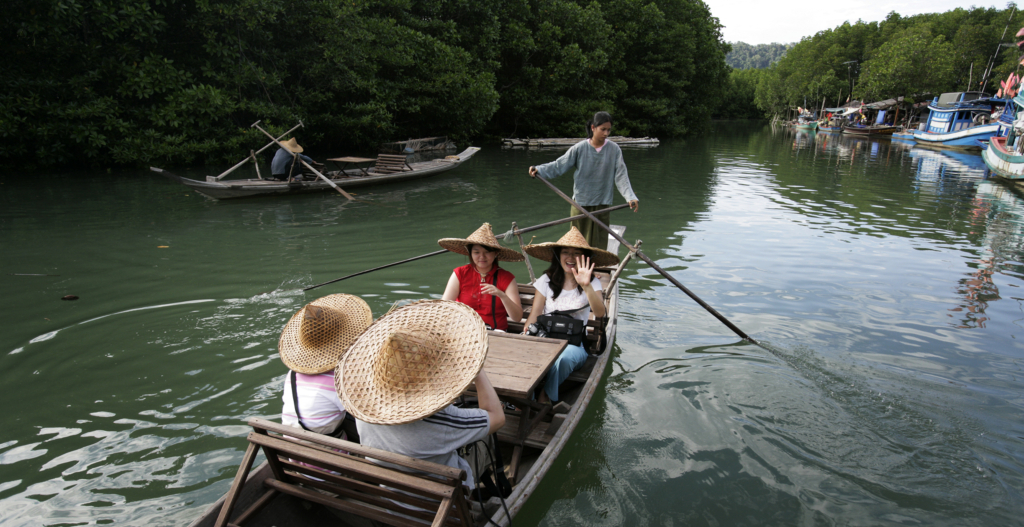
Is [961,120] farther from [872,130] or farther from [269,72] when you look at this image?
[269,72]

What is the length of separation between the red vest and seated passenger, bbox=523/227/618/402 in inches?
8.6

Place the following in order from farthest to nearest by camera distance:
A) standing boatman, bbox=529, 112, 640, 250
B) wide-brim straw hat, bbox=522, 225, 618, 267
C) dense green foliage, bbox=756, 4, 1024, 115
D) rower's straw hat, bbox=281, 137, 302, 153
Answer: dense green foliage, bbox=756, 4, 1024, 115, rower's straw hat, bbox=281, 137, 302, 153, standing boatman, bbox=529, 112, 640, 250, wide-brim straw hat, bbox=522, 225, 618, 267

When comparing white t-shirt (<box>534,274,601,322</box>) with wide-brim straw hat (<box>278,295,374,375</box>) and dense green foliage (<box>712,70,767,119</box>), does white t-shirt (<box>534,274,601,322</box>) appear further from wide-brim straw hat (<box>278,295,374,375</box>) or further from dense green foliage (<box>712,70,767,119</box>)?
dense green foliage (<box>712,70,767,119</box>)

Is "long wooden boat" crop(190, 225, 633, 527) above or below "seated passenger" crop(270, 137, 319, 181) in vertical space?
below

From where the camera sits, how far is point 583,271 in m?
3.72

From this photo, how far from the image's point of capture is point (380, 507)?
2.21 metres

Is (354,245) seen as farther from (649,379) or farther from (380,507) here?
(380,507)

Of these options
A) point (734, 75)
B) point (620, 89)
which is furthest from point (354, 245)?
point (734, 75)

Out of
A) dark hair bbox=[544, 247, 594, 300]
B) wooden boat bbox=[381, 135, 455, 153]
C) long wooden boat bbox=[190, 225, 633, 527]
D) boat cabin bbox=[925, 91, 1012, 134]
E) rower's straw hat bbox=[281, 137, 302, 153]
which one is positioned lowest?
long wooden boat bbox=[190, 225, 633, 527]

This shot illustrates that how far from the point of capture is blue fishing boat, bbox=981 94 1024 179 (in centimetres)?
1503

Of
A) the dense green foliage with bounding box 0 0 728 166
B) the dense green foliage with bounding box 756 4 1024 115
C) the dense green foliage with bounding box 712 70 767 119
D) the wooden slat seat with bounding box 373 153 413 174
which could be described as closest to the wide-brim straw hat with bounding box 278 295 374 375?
the wooden slat seat with bounding box 373 153 413 174

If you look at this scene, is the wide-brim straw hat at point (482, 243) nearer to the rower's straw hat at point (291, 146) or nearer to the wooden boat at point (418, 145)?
the rower's straw hat at point (291, 146)

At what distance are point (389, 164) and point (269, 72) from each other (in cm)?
576

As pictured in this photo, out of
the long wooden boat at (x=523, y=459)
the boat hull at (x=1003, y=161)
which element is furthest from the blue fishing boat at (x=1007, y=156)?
the long wooden boat at (x=523, y=459)
